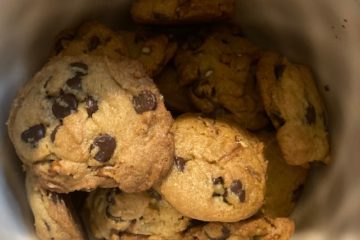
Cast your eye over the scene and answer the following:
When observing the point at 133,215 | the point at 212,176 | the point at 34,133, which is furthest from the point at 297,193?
the point at 34,133

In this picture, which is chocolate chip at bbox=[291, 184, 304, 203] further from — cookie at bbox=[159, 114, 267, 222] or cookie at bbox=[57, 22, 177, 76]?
cookie at bbox=[57, 22, 177, 76]

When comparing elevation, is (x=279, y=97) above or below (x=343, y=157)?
above

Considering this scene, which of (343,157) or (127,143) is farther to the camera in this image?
(343,157)

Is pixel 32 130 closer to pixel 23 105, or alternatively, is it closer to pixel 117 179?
pixel 23 105

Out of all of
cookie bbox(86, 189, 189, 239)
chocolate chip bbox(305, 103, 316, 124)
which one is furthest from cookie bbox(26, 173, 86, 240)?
chocolate chip bbox(305, 103, 316, 124)

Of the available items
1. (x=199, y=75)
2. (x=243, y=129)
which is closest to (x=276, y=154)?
(x=243, y=129)
